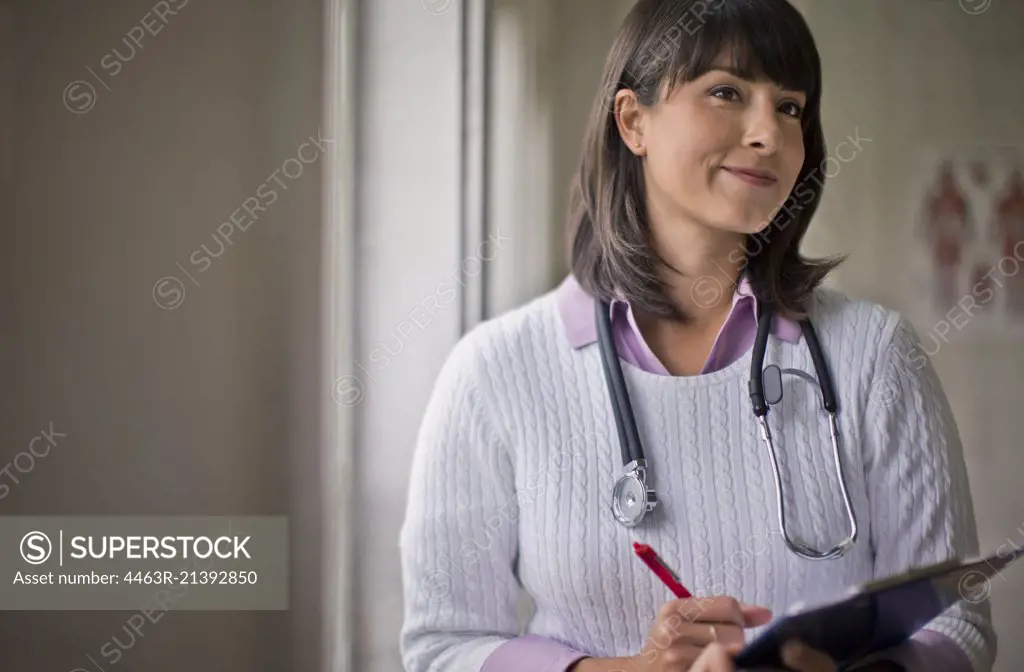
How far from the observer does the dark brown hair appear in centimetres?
72

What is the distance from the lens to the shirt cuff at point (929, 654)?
2.29 ft

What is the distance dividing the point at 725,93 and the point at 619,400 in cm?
25

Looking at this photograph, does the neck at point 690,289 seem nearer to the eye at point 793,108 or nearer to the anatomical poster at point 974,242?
the eye at point 793,108

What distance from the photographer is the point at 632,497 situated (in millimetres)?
714

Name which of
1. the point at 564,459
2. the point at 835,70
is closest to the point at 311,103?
the point at 564,459

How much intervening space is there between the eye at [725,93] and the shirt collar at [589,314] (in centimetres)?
15

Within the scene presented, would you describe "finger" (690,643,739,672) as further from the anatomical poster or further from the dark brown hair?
the anatomical poster

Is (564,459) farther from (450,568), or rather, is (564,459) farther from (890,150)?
(890,150)

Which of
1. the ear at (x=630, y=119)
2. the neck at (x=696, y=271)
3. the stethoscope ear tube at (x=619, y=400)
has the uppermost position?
the ear at (x=630, y=119)

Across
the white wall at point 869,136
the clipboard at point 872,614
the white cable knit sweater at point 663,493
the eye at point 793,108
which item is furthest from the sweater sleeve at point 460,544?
the eye at point 793,108

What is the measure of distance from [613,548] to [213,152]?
1.47 feet

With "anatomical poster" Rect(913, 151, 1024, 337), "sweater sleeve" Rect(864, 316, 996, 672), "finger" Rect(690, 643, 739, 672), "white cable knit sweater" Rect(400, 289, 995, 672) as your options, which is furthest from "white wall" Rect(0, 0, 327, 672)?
"anatomical poster" Rect(913, 151, 1024, 337)

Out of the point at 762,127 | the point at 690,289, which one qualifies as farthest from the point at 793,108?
the point at 690,289

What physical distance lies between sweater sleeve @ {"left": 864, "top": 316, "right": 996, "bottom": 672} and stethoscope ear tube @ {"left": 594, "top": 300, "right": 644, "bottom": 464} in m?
0.19
